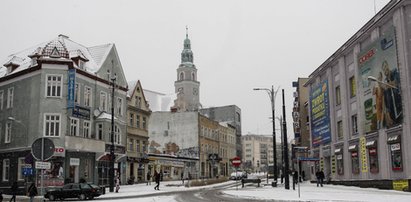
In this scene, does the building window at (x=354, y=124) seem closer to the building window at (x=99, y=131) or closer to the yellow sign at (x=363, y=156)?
the yellow sign at (x=363, y=156)

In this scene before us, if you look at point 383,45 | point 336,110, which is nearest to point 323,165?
point 336,110

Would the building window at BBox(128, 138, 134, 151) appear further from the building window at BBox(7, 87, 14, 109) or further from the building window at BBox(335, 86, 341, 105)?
the building window at BBox(335, 86, 341, 105)


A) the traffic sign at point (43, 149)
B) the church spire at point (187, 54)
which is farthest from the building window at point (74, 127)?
the church spire at point (187, 54)

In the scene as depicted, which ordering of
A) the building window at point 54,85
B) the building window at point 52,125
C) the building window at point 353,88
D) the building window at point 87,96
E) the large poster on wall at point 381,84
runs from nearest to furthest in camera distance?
the large poster on wall at point 381,84
the building window at point 52,125
the building window at point 353,88
the building window at point 54,85
the building window at point 87,96

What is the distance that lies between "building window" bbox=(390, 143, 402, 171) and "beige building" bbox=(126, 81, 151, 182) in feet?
100

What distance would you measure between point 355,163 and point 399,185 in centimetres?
914

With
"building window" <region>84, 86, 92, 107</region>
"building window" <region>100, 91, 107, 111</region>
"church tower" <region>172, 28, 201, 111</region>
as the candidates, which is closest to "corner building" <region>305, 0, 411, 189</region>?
"building window" <region>100, 91, 107, 111</region>

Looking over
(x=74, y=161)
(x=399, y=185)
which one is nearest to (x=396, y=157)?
(x=399, y=185)

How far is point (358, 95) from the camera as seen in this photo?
124 feet

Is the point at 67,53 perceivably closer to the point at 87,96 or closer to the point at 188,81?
the point at 87,96

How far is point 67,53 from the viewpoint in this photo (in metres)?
41.7

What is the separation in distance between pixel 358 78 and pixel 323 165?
1475 cm

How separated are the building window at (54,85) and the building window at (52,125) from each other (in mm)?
1947

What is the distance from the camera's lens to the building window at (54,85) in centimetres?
4038
